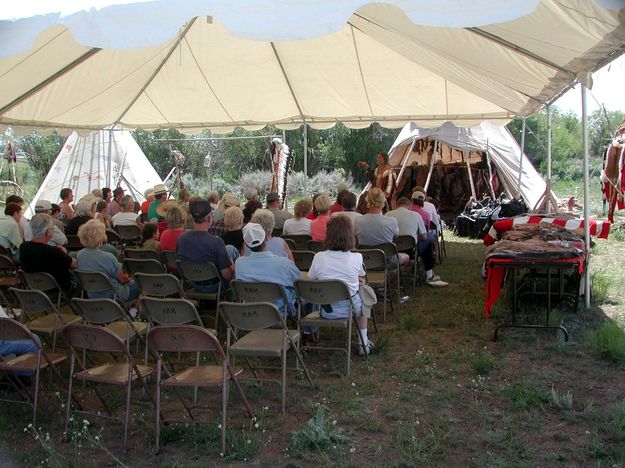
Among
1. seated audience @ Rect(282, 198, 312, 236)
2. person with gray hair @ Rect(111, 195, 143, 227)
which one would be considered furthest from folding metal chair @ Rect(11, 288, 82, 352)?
person with gray hair @ Rect(111, 195, 143, 227)

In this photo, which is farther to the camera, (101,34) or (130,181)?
(130,181)

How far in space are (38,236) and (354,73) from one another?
595 cm

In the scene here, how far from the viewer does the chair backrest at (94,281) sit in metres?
5.43

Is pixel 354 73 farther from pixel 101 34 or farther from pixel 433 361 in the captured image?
pixel 101 34

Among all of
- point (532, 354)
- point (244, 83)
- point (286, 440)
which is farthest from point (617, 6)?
point (244, 83)

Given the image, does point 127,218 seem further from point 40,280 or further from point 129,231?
point 40,280

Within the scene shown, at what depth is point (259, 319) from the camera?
422cm

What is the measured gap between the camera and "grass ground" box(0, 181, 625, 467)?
3611 millimetres

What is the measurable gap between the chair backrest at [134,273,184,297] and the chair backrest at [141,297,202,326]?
99 centimetres

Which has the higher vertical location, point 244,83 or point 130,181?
point 244,83

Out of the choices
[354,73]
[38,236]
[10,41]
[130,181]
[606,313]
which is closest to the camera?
[10,41]

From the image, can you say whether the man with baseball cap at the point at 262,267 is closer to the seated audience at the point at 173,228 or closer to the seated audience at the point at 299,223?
the seated audience at the point at 173,228

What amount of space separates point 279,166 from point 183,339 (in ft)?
38.9

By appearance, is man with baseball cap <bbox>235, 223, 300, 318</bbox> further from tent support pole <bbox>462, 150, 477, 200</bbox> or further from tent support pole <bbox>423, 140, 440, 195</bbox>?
tent support pole <bbox>423, 140, 440, 195</bbox>
